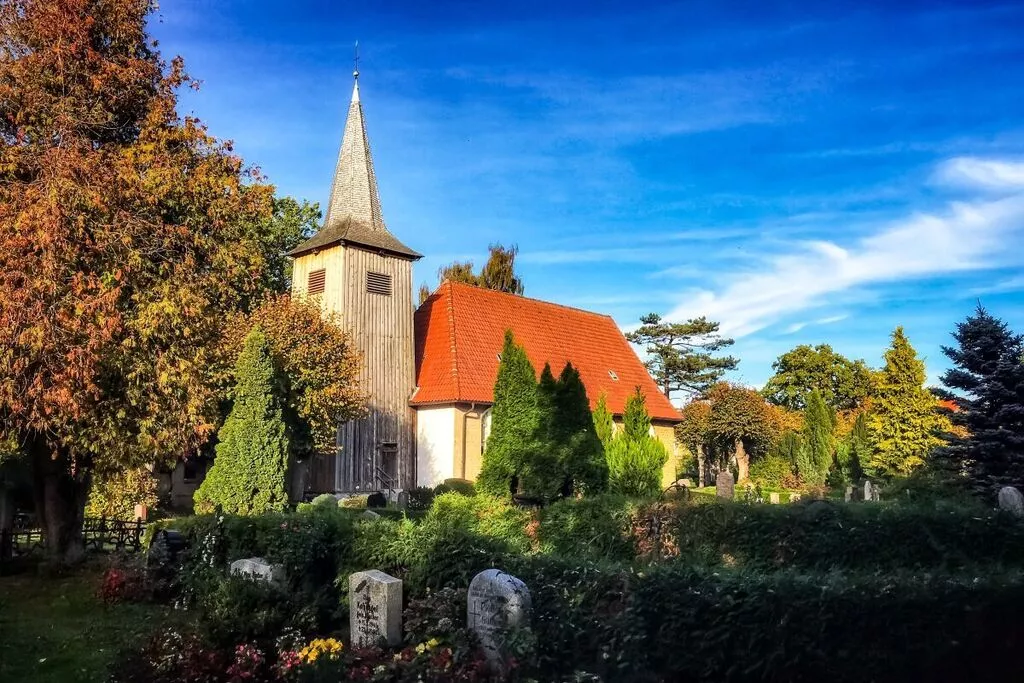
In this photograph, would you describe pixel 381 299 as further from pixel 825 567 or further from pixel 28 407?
pixel 825 567

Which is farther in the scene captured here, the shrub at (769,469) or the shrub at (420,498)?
the shrub at (769,469)

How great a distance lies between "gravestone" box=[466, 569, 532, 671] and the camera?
673 cm

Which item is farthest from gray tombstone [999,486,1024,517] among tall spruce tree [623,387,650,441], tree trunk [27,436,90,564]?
tree trunk [27,436,90,564]

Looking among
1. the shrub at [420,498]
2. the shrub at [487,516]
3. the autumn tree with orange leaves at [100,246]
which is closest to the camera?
the autumn tree with orange leaves at [100,246]

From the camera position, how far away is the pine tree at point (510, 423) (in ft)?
65.7

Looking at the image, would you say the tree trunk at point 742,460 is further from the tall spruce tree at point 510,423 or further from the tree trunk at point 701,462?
the tall spruce tree at point 510,423

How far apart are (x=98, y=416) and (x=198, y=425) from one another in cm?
159

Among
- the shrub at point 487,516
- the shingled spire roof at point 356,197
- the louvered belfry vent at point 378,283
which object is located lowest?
the shrub at point 487,516

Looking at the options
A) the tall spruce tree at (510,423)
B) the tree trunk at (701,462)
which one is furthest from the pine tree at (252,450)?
the tree trunk at (701,462)

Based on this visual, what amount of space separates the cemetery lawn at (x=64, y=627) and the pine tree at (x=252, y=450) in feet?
11.1

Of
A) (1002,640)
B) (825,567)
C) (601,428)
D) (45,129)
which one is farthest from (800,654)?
(601,428)

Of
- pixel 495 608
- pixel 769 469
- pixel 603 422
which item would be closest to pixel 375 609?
pixel 495 608

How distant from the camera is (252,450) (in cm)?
1644

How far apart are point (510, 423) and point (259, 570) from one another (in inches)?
438
